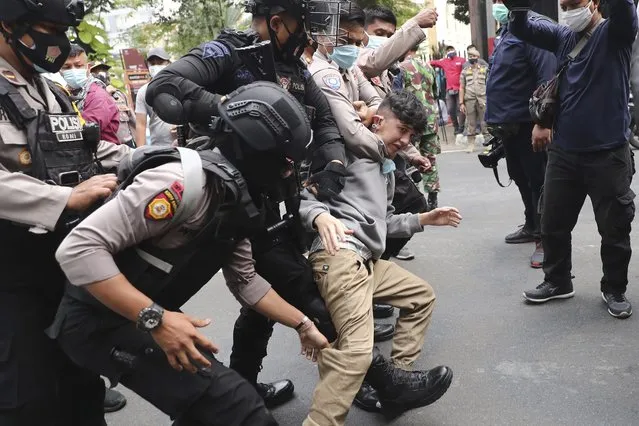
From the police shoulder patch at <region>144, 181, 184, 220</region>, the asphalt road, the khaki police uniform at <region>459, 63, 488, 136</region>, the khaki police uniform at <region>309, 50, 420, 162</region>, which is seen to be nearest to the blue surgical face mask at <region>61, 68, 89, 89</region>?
the asphalt road

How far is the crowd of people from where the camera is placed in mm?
1926

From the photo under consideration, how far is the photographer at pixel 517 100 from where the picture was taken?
4605 millimetres

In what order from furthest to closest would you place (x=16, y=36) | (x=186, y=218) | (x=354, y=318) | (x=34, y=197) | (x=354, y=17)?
(x=354, y=17), (x=354, y=318), (x=16, y=36), (x=34, y=197), (x=186, y=218)

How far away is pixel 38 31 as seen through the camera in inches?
84.2

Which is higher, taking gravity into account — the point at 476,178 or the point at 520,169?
the point at 520,169

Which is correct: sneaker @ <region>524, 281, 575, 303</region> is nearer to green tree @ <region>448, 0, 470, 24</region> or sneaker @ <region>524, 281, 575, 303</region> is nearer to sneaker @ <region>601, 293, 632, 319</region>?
sneaker @ <region>601, 293, 632, 319</region>

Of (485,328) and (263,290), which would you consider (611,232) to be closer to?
(485,328)

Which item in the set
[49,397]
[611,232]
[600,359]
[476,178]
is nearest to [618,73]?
[611,232]

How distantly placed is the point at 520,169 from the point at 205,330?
8.73 ft

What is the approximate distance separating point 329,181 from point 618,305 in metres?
2.01

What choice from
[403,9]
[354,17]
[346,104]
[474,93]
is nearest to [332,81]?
[346,104]

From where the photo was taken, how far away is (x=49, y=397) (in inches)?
85.0

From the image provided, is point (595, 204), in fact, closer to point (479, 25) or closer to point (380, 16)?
point (380, 16)

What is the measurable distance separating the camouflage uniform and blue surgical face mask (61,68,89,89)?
2527 mm
